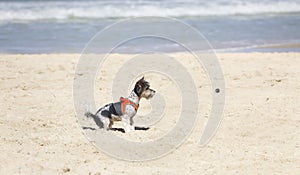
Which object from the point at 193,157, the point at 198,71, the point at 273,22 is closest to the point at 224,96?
the point at 198,71

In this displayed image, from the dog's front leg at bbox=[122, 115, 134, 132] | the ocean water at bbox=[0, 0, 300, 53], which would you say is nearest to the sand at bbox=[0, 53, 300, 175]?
the dog's front leg at bbox=[122, 115, 134, 132]

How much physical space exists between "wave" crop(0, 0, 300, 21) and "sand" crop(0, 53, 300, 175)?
25.0ft

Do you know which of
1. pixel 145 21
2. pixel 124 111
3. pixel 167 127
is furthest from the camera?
pixel 145 21

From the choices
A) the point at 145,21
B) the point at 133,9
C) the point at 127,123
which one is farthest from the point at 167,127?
the point at 133,9

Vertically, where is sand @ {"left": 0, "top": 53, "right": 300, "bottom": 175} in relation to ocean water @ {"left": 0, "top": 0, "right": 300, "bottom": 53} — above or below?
below

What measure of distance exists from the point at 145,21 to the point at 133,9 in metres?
2.62

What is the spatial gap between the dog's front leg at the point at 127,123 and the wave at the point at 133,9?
1059 centimetres

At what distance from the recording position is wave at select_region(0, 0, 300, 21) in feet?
52.8

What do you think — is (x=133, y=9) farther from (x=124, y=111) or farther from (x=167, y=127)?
(x=124, y=111)

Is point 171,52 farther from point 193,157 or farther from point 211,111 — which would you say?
point 193,157

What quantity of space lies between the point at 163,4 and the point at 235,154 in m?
13.1

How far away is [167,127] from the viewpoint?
584 cm

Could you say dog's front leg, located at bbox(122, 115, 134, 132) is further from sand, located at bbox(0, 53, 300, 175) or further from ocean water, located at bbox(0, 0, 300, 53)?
ocean water, located at bbox(0, 0, 300, 53)

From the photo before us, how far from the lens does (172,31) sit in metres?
12.6
